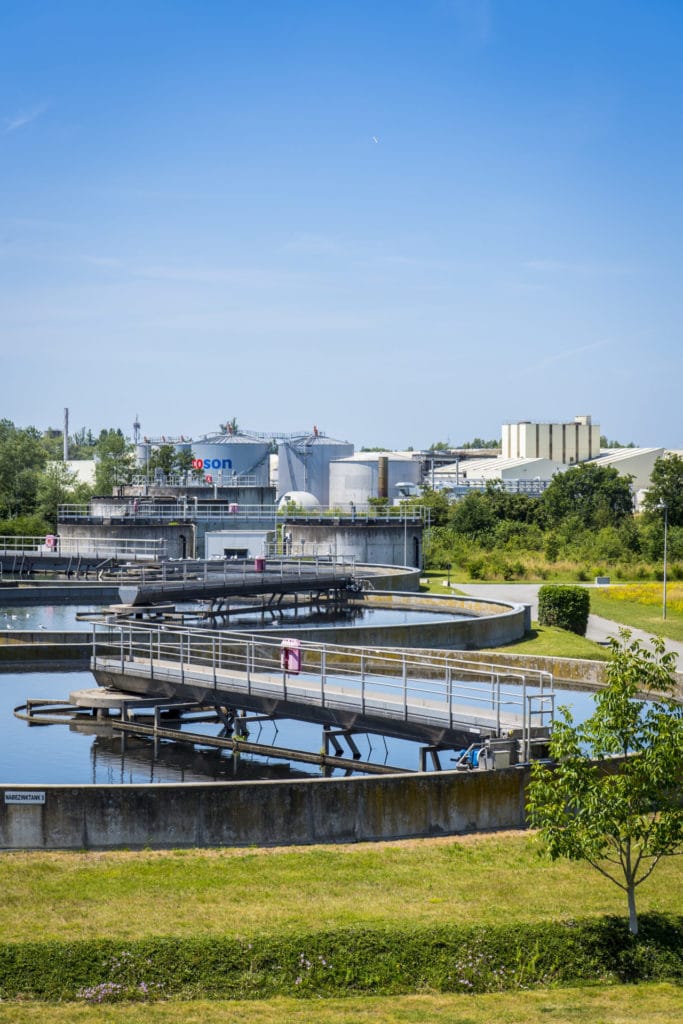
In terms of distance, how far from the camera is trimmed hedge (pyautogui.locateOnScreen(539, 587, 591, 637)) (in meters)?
40.4

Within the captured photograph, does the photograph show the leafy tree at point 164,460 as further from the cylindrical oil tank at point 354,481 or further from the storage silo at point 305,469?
the cylindrical oil tank at point 354,481

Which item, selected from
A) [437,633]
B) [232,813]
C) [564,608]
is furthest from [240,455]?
[232,813]

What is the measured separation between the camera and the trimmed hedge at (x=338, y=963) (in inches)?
453

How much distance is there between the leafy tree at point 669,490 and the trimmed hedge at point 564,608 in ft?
132

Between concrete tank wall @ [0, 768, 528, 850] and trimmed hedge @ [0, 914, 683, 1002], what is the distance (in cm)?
387

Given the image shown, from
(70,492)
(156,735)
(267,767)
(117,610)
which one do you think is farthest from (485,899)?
(70,492)

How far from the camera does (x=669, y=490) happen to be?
84.6 metres

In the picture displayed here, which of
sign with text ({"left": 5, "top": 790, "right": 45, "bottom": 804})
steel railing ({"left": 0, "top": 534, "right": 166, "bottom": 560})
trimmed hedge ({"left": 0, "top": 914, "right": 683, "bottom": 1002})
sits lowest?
trimmed hedge ({"left": 0, "top": 914, "right": 683, "bottom": 1002})

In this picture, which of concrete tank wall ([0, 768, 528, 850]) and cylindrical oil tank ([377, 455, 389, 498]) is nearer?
concrete tank wall ([0, 768, 528, 850])

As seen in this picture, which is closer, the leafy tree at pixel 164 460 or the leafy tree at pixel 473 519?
the leafy tree at pixel 473 519

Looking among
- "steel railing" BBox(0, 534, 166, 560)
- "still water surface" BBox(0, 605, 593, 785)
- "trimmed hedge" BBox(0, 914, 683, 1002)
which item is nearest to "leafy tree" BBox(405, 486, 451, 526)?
"steel railing" BBox(0, 534, 166, 560)

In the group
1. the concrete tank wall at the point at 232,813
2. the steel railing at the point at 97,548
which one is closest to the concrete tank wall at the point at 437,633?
the steel railing at the point at 97,548

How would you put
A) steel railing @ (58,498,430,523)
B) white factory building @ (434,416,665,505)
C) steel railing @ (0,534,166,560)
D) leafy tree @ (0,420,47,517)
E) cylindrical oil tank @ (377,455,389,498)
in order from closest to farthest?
1. steel railing @ (0,534,166,560)
2. steel railing @ (58,498,430,523)
3. leafy tree @ (0,420,47,517)
4. cylindrical oil tank @ (377,455,389,498)
5. white factory building @ (434,416,665,505)

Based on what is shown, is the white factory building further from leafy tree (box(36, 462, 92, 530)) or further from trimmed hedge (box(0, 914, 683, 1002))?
trimmed hedge (box(0, 914, 683, 1002))
